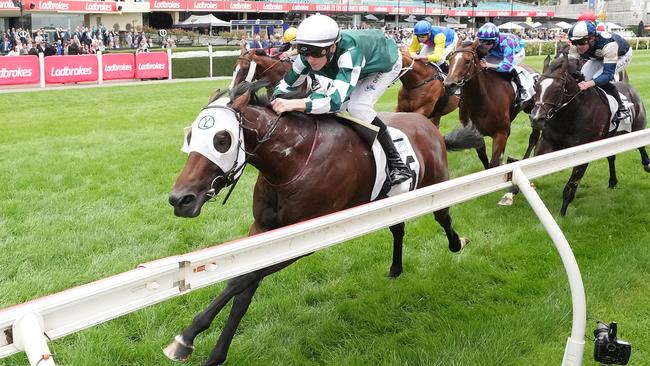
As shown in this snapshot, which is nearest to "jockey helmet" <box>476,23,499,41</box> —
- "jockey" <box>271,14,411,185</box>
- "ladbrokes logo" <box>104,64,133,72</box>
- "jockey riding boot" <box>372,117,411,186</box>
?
"jockey" <box>271,14,411,185</box>

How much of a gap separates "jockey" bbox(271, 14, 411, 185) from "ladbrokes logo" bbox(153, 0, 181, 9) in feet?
173

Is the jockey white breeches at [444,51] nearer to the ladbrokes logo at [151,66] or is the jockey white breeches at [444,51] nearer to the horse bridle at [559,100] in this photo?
the horse bridle at [559,100]

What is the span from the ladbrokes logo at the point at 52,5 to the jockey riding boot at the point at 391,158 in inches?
1663

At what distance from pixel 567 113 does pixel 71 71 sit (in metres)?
15.3

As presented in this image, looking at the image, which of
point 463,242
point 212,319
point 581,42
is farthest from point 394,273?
point 581,42

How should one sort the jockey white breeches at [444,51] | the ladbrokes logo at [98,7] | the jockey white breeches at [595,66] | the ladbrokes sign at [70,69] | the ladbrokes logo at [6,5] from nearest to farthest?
the jockey white breeches at [595,66] < the jockey white breeches at [444,51] < the ladbrokes sign at [70,69] < the ladbrokes logo at [6,5] < the ladbrokes logo at [98,7]

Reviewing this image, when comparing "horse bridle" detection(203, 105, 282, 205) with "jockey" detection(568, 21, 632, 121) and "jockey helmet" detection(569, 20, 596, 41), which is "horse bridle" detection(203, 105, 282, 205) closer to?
"jockey" detection(568, 21, 632, 121)

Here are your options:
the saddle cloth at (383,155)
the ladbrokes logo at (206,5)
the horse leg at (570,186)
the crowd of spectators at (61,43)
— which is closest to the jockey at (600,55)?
the horse leg at (570,186)

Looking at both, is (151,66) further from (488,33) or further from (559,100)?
(559,100)

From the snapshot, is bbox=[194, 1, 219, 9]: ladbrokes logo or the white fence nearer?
the white fence

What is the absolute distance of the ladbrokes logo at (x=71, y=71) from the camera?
17433 millimetres

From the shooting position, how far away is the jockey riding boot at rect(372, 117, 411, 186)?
3.82 m

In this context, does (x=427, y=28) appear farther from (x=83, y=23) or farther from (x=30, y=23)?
(x=83, y=23)

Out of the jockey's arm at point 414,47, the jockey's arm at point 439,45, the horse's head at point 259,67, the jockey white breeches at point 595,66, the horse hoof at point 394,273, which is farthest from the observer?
the jockey's arm at point 414,47
